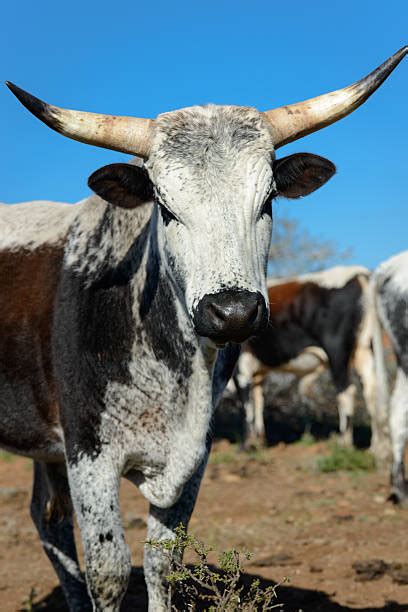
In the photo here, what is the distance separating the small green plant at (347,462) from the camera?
885cm

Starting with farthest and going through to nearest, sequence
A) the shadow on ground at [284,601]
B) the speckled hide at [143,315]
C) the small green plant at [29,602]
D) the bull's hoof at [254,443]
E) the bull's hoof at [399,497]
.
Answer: the bull's hoof at [254,443] → the bull's hoof at [399,497] → the small green plant at [29,602] → the shadow on ground at [284,601] → the speckled hide at [143,315]

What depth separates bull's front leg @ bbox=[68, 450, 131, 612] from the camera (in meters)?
3.21

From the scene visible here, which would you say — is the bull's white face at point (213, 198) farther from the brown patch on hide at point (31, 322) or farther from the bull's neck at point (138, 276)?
the brown patch on hide at point (31, 322)

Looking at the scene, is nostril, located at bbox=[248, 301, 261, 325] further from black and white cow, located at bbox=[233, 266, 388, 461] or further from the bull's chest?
black and white cow, located at bbox=[233, 266, 388, 461]

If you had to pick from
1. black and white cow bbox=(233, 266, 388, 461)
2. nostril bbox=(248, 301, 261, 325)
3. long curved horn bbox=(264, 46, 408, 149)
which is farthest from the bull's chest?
black and white cow bbox=(233, 266, 388, 461)

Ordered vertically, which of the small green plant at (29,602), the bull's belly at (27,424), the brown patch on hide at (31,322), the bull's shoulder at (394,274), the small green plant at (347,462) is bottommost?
the small green plant at (347,462)

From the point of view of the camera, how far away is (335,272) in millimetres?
11656

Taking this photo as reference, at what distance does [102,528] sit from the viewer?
3213 millimetres

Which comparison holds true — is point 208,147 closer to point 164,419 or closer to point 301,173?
point 301,173

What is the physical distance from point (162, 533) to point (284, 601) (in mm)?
1247

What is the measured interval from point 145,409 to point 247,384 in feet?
28.0

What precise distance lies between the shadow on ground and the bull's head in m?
1.97

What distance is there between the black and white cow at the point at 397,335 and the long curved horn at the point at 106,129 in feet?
15.5

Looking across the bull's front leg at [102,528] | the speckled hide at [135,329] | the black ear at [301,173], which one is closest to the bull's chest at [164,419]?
the speckled hide at [135,329]
